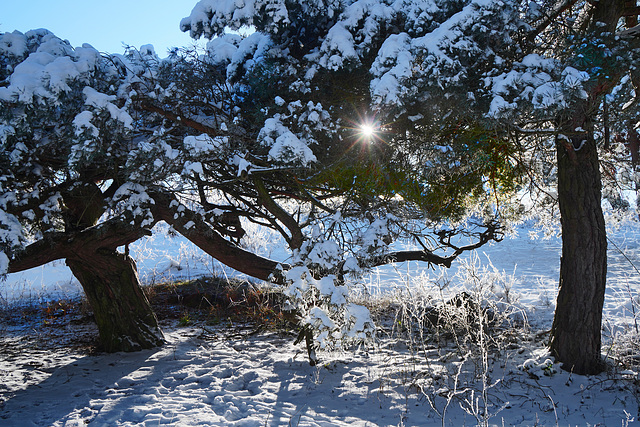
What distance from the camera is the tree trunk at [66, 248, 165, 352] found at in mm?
5562

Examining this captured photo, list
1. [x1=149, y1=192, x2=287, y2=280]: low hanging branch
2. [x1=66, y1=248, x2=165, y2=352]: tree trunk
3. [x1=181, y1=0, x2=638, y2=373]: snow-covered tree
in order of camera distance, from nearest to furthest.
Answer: [x1=181, y1=0, x2=638, y2=373]: snow-covered tree, [x1=149, y1=192, x2=287, y2=280]: low hanging branch, [x1=66, y1=248, x2=165, y2=352]: tree trunk

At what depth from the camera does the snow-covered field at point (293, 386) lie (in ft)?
12.1

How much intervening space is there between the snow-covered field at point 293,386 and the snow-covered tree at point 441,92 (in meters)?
0.82

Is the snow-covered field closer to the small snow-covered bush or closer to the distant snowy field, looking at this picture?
the small snow-covered bush

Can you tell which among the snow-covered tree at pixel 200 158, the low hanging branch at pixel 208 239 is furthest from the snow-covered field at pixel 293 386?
the low hanging branch at pixel 208 239

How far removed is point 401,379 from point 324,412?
1169 mm

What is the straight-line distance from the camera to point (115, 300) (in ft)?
18.5

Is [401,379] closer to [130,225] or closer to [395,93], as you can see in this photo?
[395,93]

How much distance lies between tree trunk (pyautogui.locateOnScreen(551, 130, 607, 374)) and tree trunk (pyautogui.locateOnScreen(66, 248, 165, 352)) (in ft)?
18.1

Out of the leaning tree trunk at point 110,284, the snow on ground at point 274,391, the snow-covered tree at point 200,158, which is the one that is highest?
the snow-covered tree at point 200,158

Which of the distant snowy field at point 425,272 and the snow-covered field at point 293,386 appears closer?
the snow-covered field at point 293,386

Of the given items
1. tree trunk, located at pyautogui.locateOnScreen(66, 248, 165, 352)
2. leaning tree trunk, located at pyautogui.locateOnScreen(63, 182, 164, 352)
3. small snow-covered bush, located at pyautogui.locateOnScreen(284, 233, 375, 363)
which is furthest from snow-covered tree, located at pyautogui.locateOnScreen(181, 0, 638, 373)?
tree trunk, located at pyautogui.locateOnScreen(66, 248, 165, 352)

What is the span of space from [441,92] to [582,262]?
2.78 meters

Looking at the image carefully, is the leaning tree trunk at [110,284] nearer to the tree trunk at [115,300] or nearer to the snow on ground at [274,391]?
the tree trunk at [115,300]
